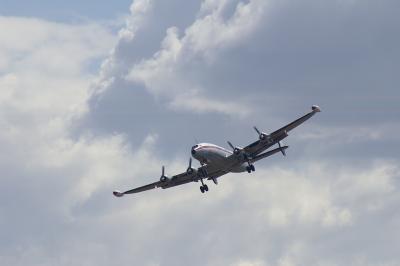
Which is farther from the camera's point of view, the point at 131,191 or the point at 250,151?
the point at 131,191

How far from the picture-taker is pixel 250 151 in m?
160

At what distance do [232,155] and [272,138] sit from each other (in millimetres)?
7632

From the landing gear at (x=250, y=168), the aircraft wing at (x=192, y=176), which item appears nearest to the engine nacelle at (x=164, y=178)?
the aircraft wing at (x=192, y=176)

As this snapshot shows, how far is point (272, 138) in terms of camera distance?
15675 centimetres

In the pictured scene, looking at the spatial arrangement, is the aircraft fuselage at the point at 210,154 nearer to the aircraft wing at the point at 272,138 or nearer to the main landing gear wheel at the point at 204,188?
the aircraft wing at the point at 272,138

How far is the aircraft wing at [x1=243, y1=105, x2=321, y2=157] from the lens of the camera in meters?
154

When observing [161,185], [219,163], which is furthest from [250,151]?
[161,185]

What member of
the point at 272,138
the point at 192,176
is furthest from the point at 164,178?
the point at 272,138

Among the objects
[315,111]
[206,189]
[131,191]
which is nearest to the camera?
[315,111]

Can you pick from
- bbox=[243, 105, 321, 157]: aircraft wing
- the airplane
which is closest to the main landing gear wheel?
the airplane

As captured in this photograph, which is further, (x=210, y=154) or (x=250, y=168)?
(x=250, y=168)

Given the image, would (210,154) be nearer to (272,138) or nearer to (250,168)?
(250,168)

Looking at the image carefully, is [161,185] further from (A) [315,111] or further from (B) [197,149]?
(A) [315,111]

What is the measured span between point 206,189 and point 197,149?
41.1 feet
